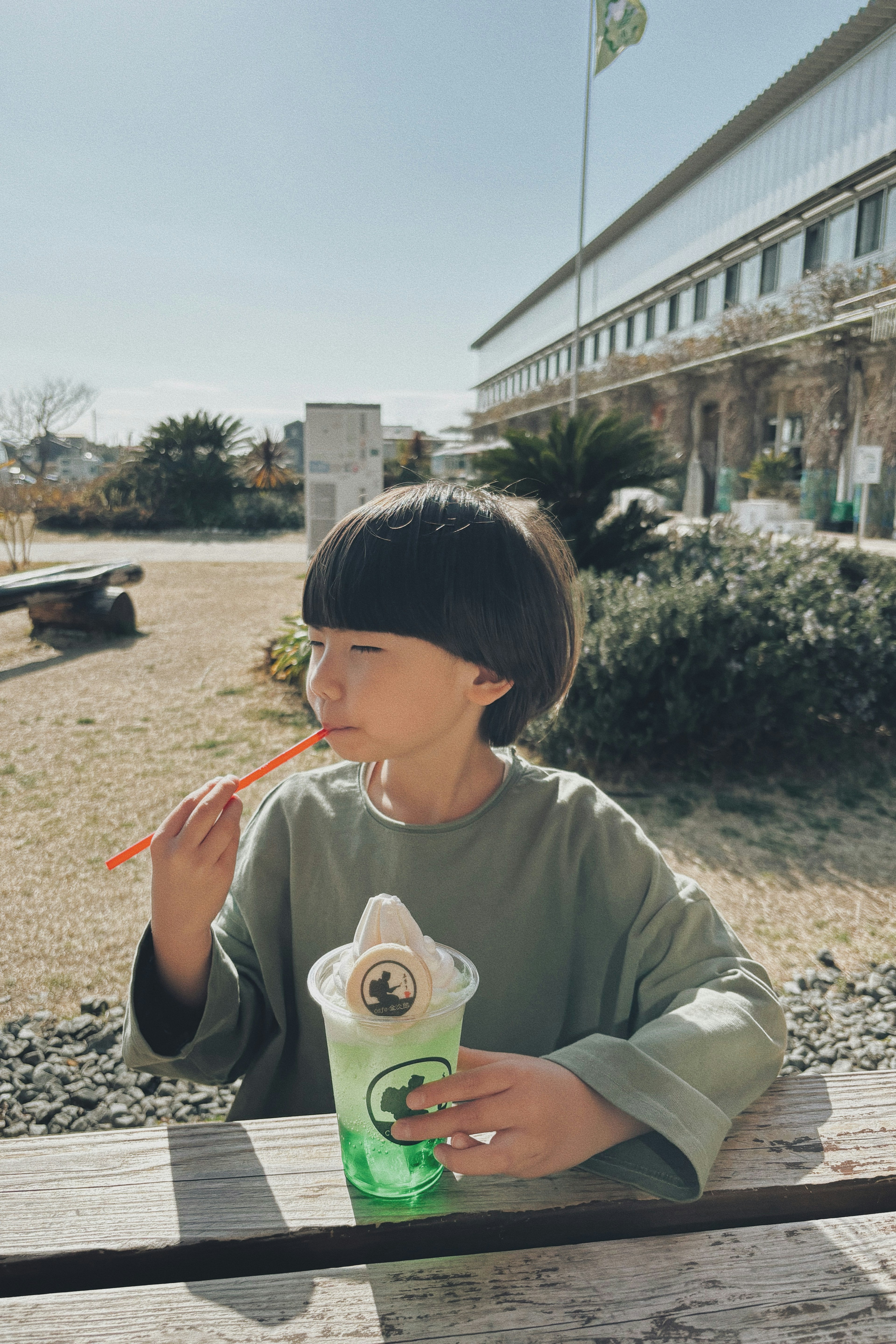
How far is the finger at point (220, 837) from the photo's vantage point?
2.88 ft

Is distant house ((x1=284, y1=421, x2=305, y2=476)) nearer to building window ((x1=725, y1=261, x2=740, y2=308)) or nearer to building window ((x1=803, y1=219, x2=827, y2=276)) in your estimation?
building window ((x1=725, y1=261, x2=740, y2=308))

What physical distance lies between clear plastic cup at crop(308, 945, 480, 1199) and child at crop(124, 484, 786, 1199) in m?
0.07

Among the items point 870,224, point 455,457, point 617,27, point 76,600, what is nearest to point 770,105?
point 870,224

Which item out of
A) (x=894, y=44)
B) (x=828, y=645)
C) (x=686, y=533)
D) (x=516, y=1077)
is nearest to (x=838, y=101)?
(x=894, y=44)

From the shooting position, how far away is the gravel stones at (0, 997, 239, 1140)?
2.40m

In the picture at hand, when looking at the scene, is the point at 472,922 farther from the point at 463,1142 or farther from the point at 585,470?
the point at 585,470

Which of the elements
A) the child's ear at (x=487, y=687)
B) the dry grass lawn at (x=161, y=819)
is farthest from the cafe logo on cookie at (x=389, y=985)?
the dry grass lawn at (x=161, y=819)

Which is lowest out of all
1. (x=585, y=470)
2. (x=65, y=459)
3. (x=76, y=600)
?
(x=76, y=600)

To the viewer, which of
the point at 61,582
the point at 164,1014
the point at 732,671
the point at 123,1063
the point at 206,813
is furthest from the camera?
the point at 61,582

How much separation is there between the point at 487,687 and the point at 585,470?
608cm

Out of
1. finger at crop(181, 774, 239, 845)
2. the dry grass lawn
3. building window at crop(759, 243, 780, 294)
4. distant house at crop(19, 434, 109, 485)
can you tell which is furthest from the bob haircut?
distant house at crop(19, 434, 109, 485)

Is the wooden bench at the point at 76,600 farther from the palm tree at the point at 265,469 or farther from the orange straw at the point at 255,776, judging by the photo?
the palm tree at the point at 265,469

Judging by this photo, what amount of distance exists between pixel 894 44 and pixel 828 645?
1996 centimetres

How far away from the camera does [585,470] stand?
6891 millimetres
